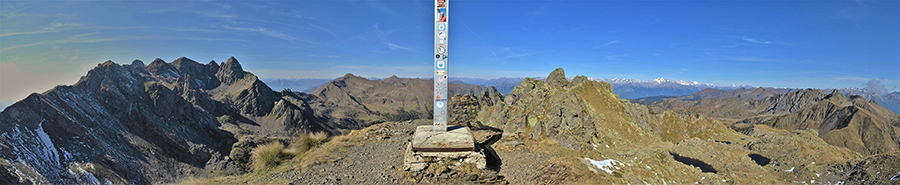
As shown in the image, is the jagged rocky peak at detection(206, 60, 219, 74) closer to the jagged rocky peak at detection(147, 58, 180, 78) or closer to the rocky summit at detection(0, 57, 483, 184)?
the jagged rocky peak at detection(147, 58, 180, 78)

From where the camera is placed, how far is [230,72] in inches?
6900

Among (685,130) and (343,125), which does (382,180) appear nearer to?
(685,130)

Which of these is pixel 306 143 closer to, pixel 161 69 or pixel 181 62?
pixel 161 69

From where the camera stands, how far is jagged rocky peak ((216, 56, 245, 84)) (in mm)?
173375

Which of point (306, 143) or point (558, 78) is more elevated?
point (558, 78)

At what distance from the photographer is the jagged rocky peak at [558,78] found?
24333 millimetres

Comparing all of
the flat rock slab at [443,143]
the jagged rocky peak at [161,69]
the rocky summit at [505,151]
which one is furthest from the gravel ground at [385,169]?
the jagged rocky peak at [161,69]

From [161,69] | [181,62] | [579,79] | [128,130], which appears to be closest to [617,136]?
[579,79]

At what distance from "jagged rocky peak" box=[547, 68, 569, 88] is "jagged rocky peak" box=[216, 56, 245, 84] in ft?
632

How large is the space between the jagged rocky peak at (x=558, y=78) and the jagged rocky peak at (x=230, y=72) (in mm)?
192599

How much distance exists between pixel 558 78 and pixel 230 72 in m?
201

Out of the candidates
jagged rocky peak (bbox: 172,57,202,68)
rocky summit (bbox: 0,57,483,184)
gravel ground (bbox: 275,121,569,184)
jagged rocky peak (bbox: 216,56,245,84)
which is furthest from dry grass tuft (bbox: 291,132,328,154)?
jagged rocky peak (bbox: 172,57,202,68)

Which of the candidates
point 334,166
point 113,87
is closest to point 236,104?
point 113,87

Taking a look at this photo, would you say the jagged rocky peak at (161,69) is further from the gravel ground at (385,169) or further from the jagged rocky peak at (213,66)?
the gravel ground at (385,169)
